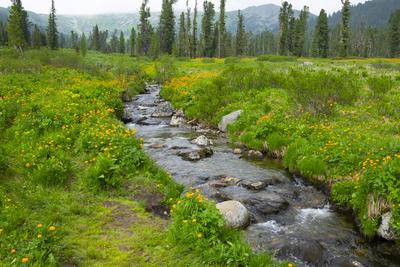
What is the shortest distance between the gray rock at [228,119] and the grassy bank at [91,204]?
729 cm

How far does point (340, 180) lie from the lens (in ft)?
36.0

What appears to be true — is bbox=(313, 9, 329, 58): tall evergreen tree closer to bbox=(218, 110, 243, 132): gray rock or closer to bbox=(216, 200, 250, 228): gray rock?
bbox=(218, 110, 243, 132): gray rock

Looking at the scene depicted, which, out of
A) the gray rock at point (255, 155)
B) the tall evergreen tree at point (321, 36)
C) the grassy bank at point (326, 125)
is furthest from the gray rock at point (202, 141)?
the tall evergreen tree at point (321, 36)

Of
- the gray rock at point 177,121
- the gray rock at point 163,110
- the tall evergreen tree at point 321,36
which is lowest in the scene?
the gray rock at point 177,121

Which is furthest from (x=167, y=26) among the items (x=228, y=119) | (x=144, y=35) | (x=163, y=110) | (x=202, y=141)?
(x=202, y=141)

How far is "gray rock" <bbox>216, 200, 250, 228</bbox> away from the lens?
853 cm

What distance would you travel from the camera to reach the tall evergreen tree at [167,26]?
80062 millimetres

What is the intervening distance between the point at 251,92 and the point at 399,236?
14.6 metres

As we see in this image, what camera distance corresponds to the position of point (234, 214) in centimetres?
873

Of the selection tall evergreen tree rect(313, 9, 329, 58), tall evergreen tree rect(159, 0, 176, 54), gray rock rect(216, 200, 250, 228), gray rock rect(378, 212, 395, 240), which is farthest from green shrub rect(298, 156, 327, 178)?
tall evergreen tree rect(313, 9, 329, 58)

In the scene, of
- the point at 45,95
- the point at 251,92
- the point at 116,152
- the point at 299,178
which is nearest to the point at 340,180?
the point at 299,178

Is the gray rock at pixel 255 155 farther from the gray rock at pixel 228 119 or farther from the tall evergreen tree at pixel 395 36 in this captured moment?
the tall evergreen tree at pixel 395 36

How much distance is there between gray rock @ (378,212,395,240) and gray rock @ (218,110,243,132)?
11.0m

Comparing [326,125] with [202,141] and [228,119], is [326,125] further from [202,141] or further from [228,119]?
[228,119]
